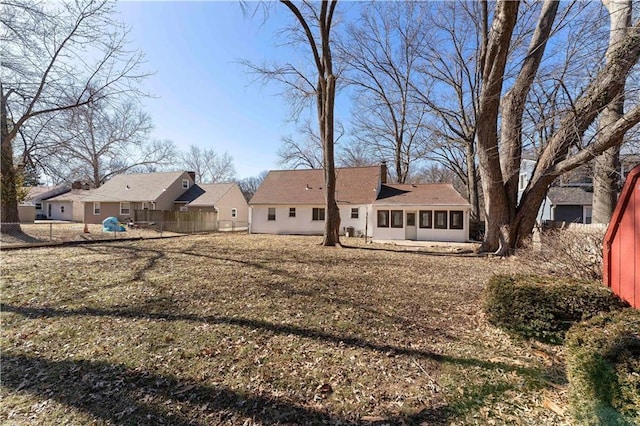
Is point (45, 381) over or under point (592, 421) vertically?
under

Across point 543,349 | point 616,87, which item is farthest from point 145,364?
point 616,87

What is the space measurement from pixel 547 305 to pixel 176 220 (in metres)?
23.4

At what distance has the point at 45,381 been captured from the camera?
3.56 m

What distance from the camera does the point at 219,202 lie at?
2847 cm

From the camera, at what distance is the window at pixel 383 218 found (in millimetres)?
20047

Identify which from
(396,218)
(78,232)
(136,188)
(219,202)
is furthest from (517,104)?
(136,188)

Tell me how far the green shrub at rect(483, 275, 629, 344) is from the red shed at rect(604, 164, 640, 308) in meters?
0.19

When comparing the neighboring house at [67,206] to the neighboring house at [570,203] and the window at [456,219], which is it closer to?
the window at [456,219]

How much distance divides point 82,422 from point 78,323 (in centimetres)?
257

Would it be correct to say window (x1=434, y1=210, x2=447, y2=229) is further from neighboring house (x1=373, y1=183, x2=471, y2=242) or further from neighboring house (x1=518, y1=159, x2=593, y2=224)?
neighboring house (x1=518, y1=159, x2=593, y2=224)

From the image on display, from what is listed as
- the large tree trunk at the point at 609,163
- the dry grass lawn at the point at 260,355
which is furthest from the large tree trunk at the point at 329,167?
the large tree trunk at the point at 609,163

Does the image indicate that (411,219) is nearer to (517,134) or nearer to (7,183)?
(517,134)

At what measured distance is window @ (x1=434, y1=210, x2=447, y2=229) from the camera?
18.8 metres

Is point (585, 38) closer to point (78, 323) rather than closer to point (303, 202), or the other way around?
point (78, 323)
